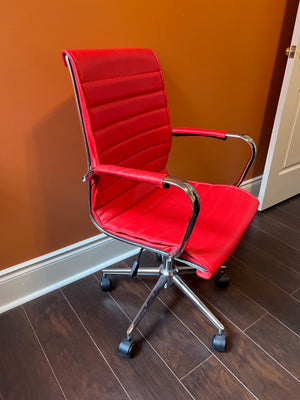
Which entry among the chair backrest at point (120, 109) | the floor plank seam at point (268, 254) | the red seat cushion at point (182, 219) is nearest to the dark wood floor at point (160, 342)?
the floor plank seam at point (268, 254)

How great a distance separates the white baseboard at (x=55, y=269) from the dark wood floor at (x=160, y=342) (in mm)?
47

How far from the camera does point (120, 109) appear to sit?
1062mm

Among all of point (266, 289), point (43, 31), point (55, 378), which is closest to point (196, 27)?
point (43, 31)

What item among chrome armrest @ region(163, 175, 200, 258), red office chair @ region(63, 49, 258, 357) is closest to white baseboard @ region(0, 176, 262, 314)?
red office chair @ region(63, 49, 258, 357)

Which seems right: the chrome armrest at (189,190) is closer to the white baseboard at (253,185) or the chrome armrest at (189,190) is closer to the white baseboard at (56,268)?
the white baseboard at (56,268)

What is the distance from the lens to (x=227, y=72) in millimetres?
1621

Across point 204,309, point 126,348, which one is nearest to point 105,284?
point 126,348

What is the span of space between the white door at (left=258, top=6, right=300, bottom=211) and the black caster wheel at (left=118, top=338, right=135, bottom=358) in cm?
129

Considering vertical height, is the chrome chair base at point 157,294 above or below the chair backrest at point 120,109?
below

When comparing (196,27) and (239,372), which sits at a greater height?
(196,27)

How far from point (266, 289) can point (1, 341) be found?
1.19 meters

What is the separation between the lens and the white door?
1.66 m

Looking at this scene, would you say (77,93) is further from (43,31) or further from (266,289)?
(266,289)

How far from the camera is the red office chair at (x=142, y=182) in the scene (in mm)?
930
